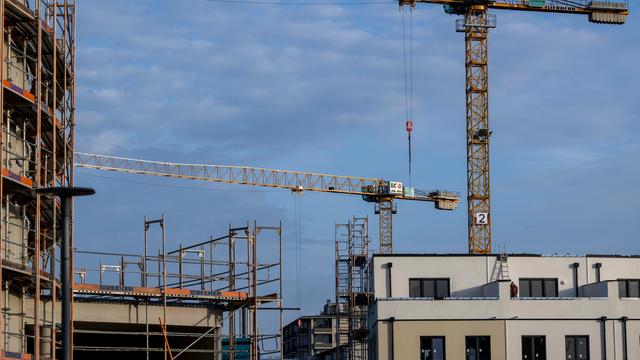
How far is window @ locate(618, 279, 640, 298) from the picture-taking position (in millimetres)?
74125

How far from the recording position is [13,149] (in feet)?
146

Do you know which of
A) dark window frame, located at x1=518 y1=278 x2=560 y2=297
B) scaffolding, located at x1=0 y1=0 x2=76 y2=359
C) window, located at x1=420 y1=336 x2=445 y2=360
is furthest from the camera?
dark window frame, located at x1=518 y1=278 x2=560 y2=297

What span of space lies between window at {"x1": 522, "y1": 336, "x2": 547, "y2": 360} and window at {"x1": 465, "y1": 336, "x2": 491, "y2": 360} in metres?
2.04

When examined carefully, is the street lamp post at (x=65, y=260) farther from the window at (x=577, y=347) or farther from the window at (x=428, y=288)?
the window at (x=577, y=347)

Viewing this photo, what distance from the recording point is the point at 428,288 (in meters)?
74.9

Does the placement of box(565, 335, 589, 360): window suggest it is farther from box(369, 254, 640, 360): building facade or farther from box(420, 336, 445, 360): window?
box(420, 336, 445, 360): window

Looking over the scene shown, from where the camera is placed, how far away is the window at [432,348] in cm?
7131

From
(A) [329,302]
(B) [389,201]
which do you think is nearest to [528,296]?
(B) [389,201]

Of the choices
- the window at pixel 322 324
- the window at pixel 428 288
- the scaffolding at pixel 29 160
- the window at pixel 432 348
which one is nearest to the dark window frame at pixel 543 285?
the window at pixel 428 288

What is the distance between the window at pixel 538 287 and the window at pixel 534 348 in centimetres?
400

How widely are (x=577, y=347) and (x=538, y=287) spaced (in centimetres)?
490

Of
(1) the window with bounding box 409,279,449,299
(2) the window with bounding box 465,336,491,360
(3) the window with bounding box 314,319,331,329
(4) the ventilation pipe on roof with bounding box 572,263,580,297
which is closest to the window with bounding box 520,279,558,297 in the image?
(4) the ventilation pipe on roof with bounding box 572,263,580,297

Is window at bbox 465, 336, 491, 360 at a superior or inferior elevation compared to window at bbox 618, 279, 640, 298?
inferior

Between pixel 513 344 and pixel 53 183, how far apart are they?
34300 mm
